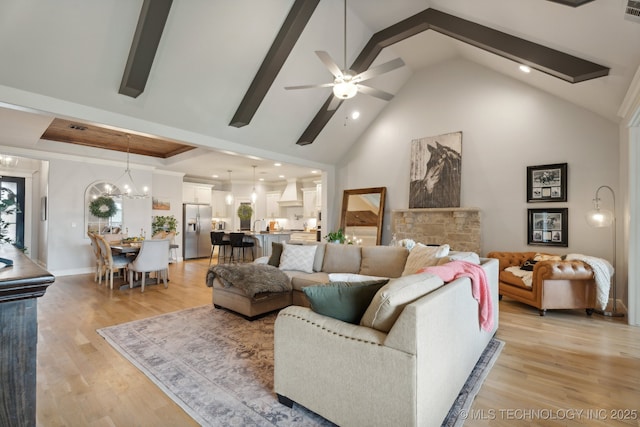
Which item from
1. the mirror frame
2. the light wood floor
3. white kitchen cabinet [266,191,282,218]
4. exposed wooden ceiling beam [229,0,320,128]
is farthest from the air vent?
white kitchen cabinet [266,191,282,218]

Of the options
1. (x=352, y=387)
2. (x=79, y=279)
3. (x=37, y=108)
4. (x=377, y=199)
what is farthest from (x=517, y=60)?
(x=79, y=279)

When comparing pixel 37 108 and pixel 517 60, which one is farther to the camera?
pixel 517 60

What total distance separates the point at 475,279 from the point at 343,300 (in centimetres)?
110

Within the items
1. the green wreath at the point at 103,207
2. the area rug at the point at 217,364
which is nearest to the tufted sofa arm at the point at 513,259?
the area rug at the point at 217,364

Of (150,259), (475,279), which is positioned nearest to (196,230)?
(150,259)

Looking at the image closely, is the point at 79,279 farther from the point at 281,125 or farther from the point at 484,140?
the point at 484,140

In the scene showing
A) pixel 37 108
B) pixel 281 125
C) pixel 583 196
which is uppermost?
pixel 281 125

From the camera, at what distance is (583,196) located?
184 inches

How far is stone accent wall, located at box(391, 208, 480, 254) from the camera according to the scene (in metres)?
5.60

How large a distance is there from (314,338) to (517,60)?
14.4ft

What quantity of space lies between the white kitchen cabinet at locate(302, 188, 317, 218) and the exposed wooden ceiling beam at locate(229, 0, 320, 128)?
16.4 feet

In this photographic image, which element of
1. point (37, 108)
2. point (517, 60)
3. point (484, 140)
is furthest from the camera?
point (484, 140)

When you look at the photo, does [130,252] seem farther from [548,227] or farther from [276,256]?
[548,227]

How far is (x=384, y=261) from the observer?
13.6 feet
